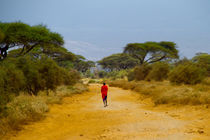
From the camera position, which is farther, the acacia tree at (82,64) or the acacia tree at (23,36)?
the acacia tree at (82,64)

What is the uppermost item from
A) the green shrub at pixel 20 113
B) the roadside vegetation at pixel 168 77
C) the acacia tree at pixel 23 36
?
the acacia tree at pixel 23 36

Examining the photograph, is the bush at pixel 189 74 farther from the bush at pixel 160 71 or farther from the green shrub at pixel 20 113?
the green shrub at pixel 20 113

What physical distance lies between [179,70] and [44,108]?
39.6 ft

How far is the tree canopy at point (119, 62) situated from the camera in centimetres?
5762

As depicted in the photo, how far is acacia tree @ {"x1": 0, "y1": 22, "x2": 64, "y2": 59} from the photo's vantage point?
1688 cm

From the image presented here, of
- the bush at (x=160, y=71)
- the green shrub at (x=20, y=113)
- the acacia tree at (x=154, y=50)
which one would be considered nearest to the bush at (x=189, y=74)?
the bush at (x=160, y=71)

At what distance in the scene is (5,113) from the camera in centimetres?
705

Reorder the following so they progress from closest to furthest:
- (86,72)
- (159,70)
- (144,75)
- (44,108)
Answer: (44,108), (159,70), (144,75), (86,72)

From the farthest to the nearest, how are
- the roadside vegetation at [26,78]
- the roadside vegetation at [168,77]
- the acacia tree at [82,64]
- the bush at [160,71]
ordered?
the acacia tree at [82,64] < the bush at [160,71] < the roadside vegetation at [168,77] < the roadside vegetation at [26,78]

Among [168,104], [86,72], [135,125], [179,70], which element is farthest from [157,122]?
[86,72]

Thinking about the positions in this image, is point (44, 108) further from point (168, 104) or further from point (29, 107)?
point (168, 104)

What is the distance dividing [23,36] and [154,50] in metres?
23.8

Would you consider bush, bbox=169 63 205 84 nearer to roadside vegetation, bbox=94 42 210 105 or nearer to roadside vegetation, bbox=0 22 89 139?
roadside vegetation, bbox=94 42 210 105

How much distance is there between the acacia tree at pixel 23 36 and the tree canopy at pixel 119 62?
39040mm
